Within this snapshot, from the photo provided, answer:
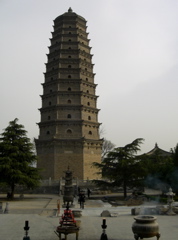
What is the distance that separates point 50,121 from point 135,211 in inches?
828

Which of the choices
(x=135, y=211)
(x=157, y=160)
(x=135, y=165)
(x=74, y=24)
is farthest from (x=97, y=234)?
(x=74, y=24)

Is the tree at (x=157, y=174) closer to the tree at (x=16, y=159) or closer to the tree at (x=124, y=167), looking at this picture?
the tree at (x=124, y=167)

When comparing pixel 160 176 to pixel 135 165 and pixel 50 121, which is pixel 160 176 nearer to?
pixel 135 165

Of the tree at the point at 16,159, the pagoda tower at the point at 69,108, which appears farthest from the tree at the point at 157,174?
the tree at the point at 16,159

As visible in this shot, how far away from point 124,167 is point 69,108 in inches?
541

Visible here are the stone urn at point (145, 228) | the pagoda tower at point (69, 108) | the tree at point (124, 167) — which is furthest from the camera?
the pagoda tower at point (69, 108)

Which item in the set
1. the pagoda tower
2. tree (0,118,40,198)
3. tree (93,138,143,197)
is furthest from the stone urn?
the pagoda tower

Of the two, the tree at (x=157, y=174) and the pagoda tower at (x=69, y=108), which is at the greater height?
the pagoda tower at (x=69, y=108)

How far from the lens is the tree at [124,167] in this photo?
68.4 ft

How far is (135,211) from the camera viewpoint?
41.3 feet

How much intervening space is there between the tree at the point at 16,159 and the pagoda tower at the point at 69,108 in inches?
272

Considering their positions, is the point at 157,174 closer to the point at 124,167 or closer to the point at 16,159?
the point at 124,167

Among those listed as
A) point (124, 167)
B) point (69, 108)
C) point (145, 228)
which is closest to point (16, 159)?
point (124, 167)

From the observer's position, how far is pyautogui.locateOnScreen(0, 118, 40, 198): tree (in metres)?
21.8
